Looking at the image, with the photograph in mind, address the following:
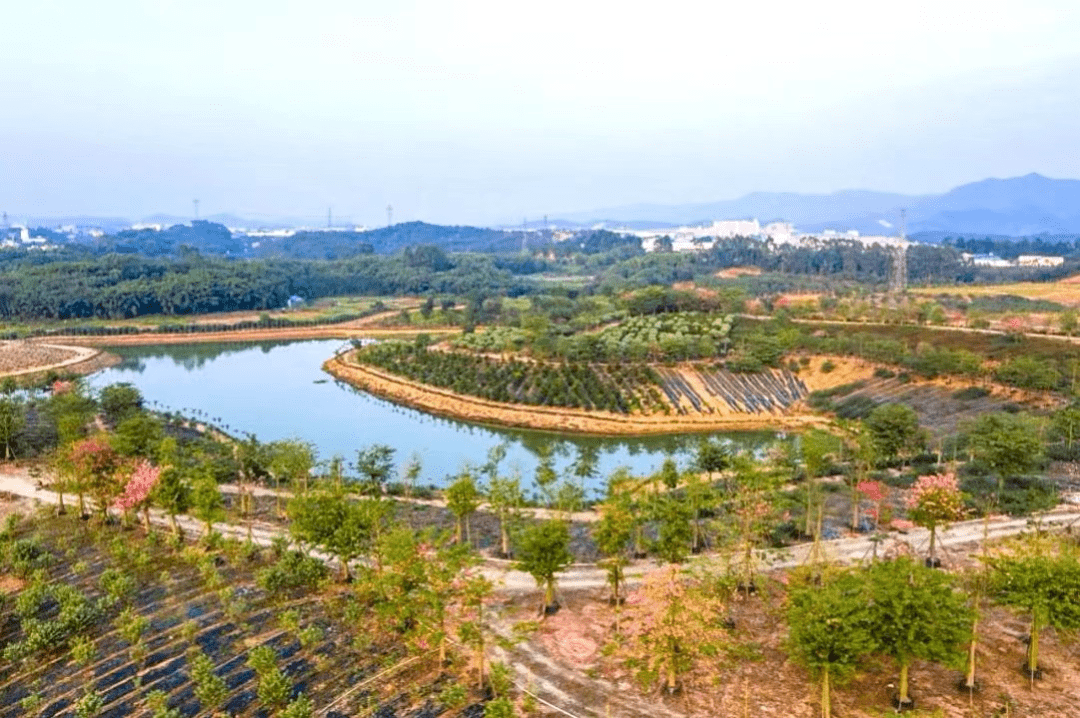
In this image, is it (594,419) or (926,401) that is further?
(594,419)

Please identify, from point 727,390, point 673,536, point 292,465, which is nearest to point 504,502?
point 673,536

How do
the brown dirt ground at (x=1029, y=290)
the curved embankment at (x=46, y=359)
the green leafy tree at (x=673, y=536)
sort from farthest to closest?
the brown dirt ground at (x=1029, y=290), the curved embankment at (x=46, y=359), the green leafy tree at (x=673, y=536)

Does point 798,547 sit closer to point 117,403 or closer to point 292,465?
point 292,465

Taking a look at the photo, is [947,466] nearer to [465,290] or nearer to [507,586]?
[507,586]

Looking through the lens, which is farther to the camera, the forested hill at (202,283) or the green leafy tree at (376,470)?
the forested hill at (202,283)

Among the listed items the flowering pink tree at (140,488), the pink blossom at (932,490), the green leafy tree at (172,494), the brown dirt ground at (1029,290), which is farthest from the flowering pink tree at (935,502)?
the brown dirt ground at (1029,290)

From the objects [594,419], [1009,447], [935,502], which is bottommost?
[594,419]

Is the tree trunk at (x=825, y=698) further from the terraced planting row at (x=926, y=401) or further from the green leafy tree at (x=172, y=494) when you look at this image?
the terraced planting row at (x=926, y=401)
